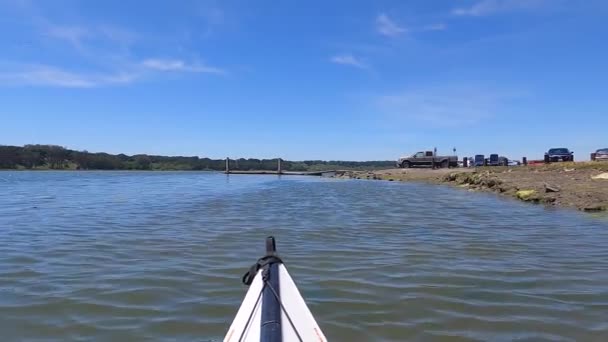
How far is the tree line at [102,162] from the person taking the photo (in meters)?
139

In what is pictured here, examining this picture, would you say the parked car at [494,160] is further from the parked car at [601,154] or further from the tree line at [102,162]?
the tree line at [102,162]

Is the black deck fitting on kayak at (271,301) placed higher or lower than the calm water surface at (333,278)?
higher

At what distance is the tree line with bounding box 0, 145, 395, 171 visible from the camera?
138750 millimetres

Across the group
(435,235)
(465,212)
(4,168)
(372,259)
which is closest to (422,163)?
(465,212)

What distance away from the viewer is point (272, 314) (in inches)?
151

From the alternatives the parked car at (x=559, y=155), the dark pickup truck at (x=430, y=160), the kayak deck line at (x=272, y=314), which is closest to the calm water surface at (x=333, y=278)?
the kayak deck line at (x=272, y=314)

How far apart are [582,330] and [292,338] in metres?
3.32

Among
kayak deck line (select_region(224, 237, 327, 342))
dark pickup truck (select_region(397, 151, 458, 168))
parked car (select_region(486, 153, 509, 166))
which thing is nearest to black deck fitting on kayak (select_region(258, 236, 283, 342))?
kayak deck line (select_region(224, 237, 327, 342))

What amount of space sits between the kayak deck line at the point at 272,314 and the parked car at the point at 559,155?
47098 mm

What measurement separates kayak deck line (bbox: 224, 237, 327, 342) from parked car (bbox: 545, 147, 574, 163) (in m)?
47.1

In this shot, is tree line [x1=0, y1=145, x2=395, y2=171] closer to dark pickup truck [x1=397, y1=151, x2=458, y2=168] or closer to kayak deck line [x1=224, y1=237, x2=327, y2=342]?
dark pickup truck [x1=397, y1=151, x2=458, y2=168]

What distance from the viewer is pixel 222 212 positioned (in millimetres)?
18484

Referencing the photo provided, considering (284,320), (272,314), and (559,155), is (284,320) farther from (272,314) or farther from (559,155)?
(559,155)

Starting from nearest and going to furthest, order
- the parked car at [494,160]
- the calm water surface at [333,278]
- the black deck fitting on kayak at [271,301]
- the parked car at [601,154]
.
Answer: the black deck fitting on kayak at [271,301]
the calm water surface at [333,278]
the parked car at [601,154]
the parked car at [494,160]
